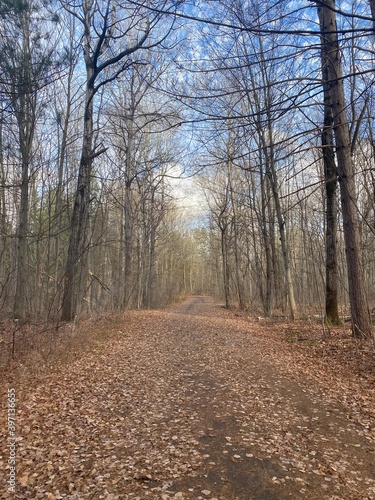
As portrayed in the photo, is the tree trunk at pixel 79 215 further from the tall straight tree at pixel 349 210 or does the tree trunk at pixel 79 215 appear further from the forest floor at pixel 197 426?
the tall straight tree at pixel 349 210

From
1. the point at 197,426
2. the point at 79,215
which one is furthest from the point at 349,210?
the point at 79,215

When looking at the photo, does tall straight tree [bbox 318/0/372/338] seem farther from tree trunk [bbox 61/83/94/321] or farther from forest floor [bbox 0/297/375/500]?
tree trunk [bbox 61/83/94/321]

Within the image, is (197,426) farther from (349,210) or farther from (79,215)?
(79,215)

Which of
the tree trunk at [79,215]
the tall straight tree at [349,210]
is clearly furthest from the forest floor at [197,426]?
the tree trunk at [79,215]

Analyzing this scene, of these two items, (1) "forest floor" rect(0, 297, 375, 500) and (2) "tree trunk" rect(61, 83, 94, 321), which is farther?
(2) "tree trunk" rect(61, 83, 94, 321)

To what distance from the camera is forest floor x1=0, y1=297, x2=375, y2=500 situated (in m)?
3.02

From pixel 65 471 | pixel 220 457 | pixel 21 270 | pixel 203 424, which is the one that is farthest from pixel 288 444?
pixel 21 270

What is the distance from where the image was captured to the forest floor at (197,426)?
3.02 meters

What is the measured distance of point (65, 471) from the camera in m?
3.29

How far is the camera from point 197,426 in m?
4.23

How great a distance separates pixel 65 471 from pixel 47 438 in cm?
87

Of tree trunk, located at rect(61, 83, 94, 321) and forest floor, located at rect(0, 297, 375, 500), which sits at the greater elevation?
tree trunk, located at rect(61, 83, 94, 321)

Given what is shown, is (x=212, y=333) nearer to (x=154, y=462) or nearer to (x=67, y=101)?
(x=154, y=462)

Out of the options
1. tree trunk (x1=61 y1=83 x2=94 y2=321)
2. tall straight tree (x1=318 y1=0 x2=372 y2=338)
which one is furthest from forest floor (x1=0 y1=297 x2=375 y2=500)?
tree trunk (x1=61 y1=83 x2=94 y2=321)
